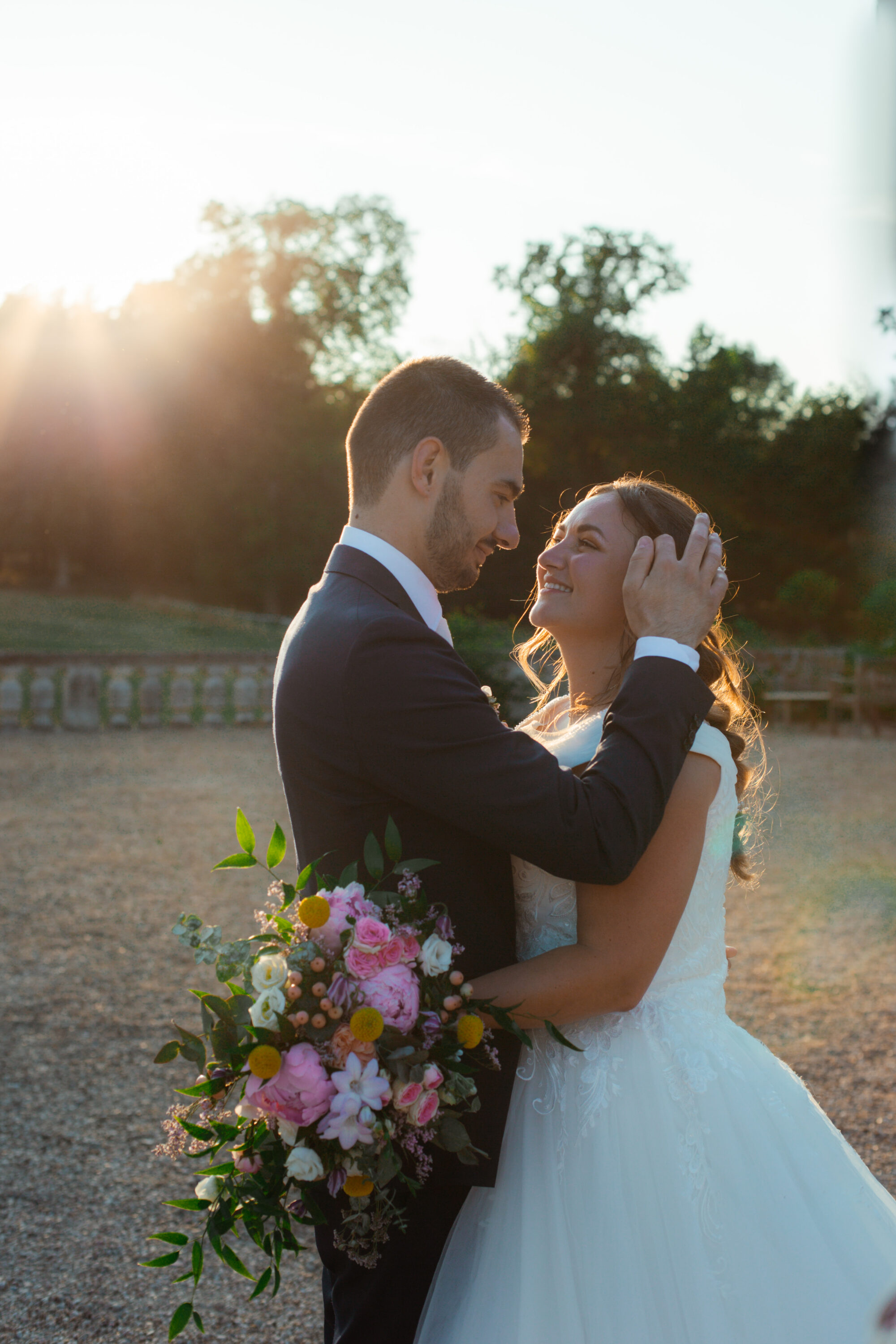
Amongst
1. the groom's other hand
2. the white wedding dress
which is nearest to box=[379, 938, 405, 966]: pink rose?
the white wedding dress

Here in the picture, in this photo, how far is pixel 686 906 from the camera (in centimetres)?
238

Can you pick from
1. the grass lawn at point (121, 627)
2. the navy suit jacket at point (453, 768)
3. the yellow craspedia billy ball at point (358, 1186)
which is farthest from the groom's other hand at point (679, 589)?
the grass lawn at point (121, 627)

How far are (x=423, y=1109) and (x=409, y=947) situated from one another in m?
0.25

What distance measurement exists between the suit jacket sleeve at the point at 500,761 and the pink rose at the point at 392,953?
0.25 m

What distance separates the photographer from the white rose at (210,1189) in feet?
6.01

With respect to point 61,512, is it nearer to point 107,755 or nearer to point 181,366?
point 181,366

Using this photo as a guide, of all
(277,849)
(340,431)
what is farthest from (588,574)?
(340,431)

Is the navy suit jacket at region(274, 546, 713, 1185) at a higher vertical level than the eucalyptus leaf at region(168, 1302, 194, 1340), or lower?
higher

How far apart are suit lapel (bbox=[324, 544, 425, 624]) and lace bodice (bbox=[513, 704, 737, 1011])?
19.1 inches

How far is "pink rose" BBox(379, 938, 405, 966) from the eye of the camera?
1804 millimetres

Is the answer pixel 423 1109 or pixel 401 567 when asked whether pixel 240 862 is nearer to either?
pixel 423 1109

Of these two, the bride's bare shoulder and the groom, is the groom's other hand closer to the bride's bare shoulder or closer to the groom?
the groom

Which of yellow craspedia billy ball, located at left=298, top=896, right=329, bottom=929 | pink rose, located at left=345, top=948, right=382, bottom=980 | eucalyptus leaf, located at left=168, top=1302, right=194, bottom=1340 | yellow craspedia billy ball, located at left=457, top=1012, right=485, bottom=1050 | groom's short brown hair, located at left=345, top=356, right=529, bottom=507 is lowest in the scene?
eucalyptus leaf, located at left=168, top=1302, right=194, bottom=1340

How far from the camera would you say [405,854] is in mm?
2104
